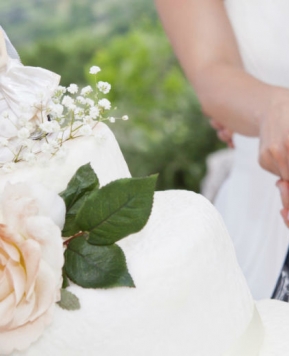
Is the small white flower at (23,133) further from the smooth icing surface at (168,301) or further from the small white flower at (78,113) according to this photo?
the smooth icing surface at (168,301)

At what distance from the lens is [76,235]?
35.6 inches

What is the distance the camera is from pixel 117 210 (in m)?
0.87

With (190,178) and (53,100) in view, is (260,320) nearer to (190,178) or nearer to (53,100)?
(53,100)

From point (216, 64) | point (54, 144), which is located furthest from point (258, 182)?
point (54, 144)

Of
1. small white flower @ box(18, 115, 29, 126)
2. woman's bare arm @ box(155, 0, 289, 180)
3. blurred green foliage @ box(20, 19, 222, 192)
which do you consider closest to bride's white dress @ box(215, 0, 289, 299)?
woman's bare arm @ box(155, 0, 289, 180)

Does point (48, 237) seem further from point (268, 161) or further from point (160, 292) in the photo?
point (268, 161)

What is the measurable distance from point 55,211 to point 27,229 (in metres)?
0.05

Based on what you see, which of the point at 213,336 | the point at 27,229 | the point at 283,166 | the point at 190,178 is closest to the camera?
the point at 27,229

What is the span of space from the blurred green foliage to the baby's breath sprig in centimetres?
257

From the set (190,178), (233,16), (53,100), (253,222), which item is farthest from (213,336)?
(190,178)

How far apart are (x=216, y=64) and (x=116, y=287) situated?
0.91 metres

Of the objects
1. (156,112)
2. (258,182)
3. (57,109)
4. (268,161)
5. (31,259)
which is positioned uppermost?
(57,109)

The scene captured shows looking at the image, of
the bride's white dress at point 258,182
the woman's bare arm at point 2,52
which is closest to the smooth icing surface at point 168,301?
the woman's bare arm at point 2,52

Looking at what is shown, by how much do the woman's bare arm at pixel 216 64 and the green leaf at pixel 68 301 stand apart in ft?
2.41
